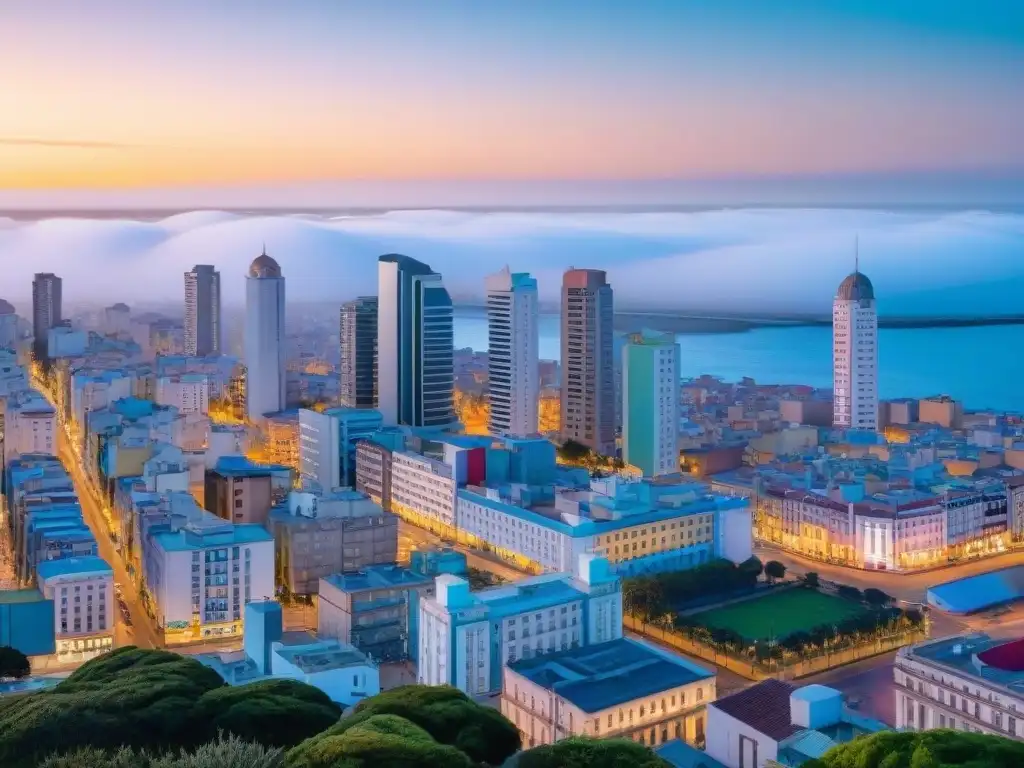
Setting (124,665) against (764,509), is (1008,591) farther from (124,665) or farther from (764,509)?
(124,665)

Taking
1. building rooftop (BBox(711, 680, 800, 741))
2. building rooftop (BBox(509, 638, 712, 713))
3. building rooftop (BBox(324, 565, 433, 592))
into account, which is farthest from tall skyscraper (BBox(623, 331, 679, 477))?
building rooftop (BBox(711, 680, 800, 741))

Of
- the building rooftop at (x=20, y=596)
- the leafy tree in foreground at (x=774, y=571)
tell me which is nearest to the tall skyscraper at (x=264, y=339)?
the building rooftop at (x=20, y=596)

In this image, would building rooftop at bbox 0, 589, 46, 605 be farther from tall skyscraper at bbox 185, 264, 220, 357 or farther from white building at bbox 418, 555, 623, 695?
tall skyscraper at bbox 185, 264, 220, 357

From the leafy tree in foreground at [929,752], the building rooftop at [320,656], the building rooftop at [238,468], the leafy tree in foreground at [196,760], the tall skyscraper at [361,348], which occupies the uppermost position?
the tall skyscraper at [361,348]

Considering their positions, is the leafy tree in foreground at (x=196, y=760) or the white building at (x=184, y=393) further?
the white building at (x=184, y=393)

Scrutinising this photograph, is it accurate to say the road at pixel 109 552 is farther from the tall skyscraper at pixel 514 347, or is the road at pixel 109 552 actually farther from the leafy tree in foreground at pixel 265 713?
the tall skyscraper at pixel 514 347

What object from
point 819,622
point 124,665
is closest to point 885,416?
point 819,622

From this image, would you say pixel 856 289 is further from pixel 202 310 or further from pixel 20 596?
pixel 202 310
